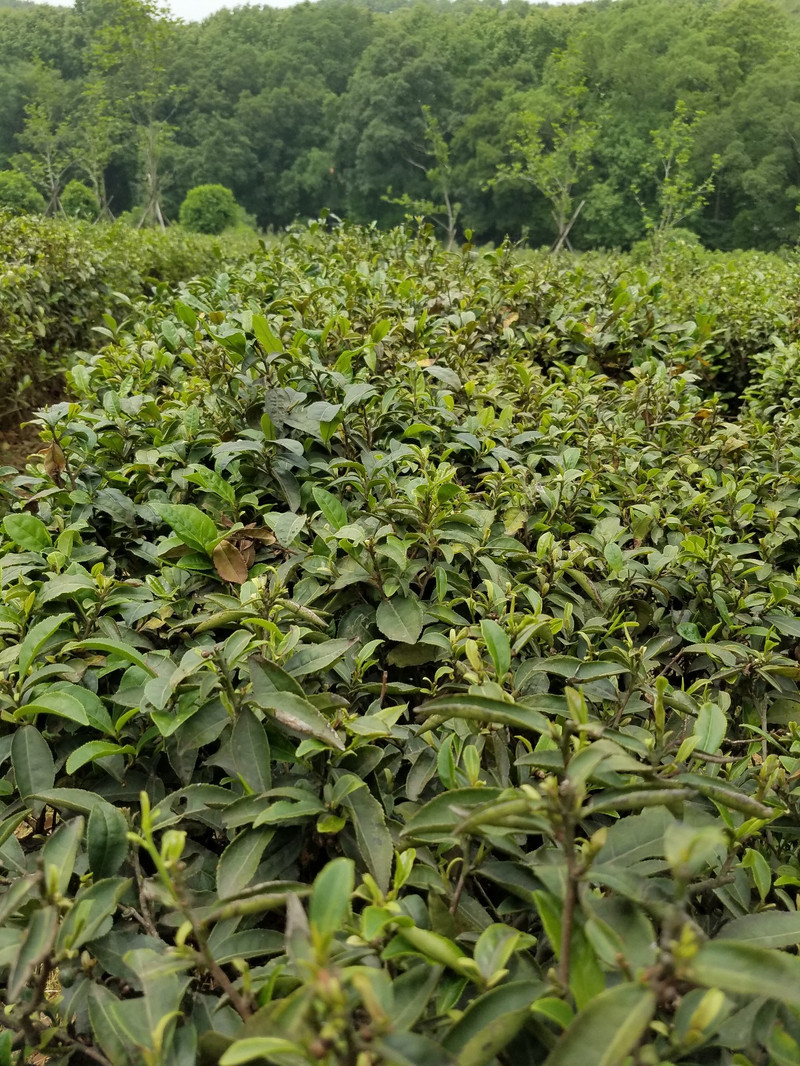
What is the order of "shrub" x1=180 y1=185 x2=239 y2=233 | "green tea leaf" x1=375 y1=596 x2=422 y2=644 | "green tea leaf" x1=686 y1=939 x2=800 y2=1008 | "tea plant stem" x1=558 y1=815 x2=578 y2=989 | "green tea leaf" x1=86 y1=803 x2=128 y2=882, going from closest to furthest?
"green tea leaf" x1=686 y1=939 x2=800 y2=1008
"tea plant stem" x1=558 y1=815 x2=578 y2=989
"green tea leaf" x1=86 y1=803 x2=128 y2=882
"green tea leaf" x1=375 y1=596 x2=422 y2=644
"shrub" x1=180 y1=185 x2=239 y2=233

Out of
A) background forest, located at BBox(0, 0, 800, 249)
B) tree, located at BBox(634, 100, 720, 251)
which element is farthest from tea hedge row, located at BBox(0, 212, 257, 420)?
background forest, located at BBox(0, 0, 800, 249)

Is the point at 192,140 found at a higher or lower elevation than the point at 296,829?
higher

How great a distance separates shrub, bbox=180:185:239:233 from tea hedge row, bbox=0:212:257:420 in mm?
25475

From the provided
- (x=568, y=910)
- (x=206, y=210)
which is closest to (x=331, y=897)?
(x=568, y=910)

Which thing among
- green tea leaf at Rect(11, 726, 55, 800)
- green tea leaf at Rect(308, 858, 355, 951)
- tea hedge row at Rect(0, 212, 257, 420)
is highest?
tea hedge row at Rect(0, 212, 257, 420)

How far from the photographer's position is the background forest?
101ft

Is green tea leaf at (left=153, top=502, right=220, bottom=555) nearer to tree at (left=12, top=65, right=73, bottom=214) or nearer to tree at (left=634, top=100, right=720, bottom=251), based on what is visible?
tree at (left=634, top=100, right=720, bottom=251)

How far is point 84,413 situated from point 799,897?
1990 mm

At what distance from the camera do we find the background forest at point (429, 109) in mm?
30828

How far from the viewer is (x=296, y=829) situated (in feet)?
3.42

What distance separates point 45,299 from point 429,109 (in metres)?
43.1

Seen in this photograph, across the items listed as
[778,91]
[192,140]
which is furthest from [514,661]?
[192,140]

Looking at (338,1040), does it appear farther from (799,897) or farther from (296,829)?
(799,897)

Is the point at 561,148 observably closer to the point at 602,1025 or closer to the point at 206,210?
the point at 206,210
